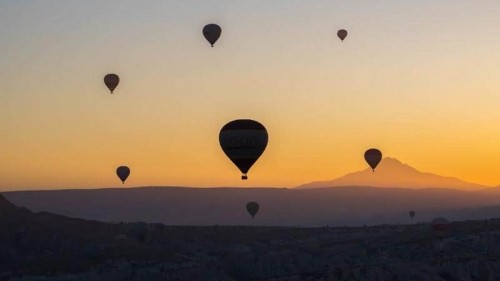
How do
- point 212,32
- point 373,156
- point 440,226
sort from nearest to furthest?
point 212,32 → point 373,156 → point 440,226

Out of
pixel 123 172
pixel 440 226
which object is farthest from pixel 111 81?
pixel 440 226

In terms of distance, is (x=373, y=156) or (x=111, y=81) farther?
(x=373, y=156)

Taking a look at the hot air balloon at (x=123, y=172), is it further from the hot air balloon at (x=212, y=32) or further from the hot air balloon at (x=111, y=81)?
the hot air balloon at (x=212, y=32)

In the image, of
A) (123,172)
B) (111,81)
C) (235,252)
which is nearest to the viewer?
(111,81)

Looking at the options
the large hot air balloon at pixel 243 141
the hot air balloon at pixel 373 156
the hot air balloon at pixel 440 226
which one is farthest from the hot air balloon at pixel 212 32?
the hot air balloon at pixel 440 226

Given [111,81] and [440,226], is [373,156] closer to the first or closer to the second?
[440,226]

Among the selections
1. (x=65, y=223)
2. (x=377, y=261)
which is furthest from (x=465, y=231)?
(x=65, y=223)

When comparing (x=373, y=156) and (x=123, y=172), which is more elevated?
(x=123, y=172)
